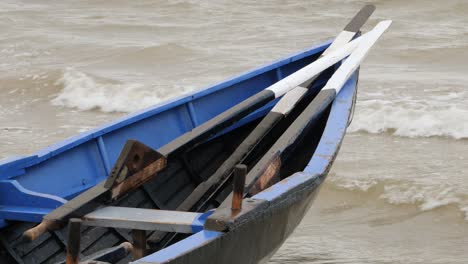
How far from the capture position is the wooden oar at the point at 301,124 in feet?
15.9

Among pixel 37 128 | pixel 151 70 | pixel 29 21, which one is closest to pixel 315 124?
pixel 37 128

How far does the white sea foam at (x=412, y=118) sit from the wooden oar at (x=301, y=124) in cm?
291

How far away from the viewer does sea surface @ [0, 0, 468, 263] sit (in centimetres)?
773

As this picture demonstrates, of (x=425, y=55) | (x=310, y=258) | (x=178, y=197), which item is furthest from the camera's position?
(x=425, y=55)

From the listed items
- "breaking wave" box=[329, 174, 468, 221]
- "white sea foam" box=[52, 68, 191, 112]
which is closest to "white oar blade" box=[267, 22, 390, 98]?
"breaking wave" box=[329, 174, 468, 221]

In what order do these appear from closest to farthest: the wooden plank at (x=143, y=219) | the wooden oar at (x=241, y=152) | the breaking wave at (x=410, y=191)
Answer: the wooden plank at (x=143, y=219), the wooden oar at (x=241, y=152), the breaking wave at (x=410, y=191)

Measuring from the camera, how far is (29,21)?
19.7m

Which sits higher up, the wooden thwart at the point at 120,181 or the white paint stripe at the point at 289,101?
the wooden thwart at the point at 120,181

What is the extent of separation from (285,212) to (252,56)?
33.7 feet

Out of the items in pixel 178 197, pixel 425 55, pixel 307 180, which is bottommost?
pixel 425 55

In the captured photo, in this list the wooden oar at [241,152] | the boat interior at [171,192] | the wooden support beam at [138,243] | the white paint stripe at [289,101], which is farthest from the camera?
the white paint stripe at [289,101]

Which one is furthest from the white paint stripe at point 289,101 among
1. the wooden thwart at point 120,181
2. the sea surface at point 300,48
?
the wooden thwart at point 120,181

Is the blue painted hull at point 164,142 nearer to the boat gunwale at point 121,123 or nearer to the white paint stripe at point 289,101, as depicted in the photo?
the boat gunwale at point 121,123

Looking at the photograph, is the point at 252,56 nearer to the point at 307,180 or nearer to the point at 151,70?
the point at 151,70
